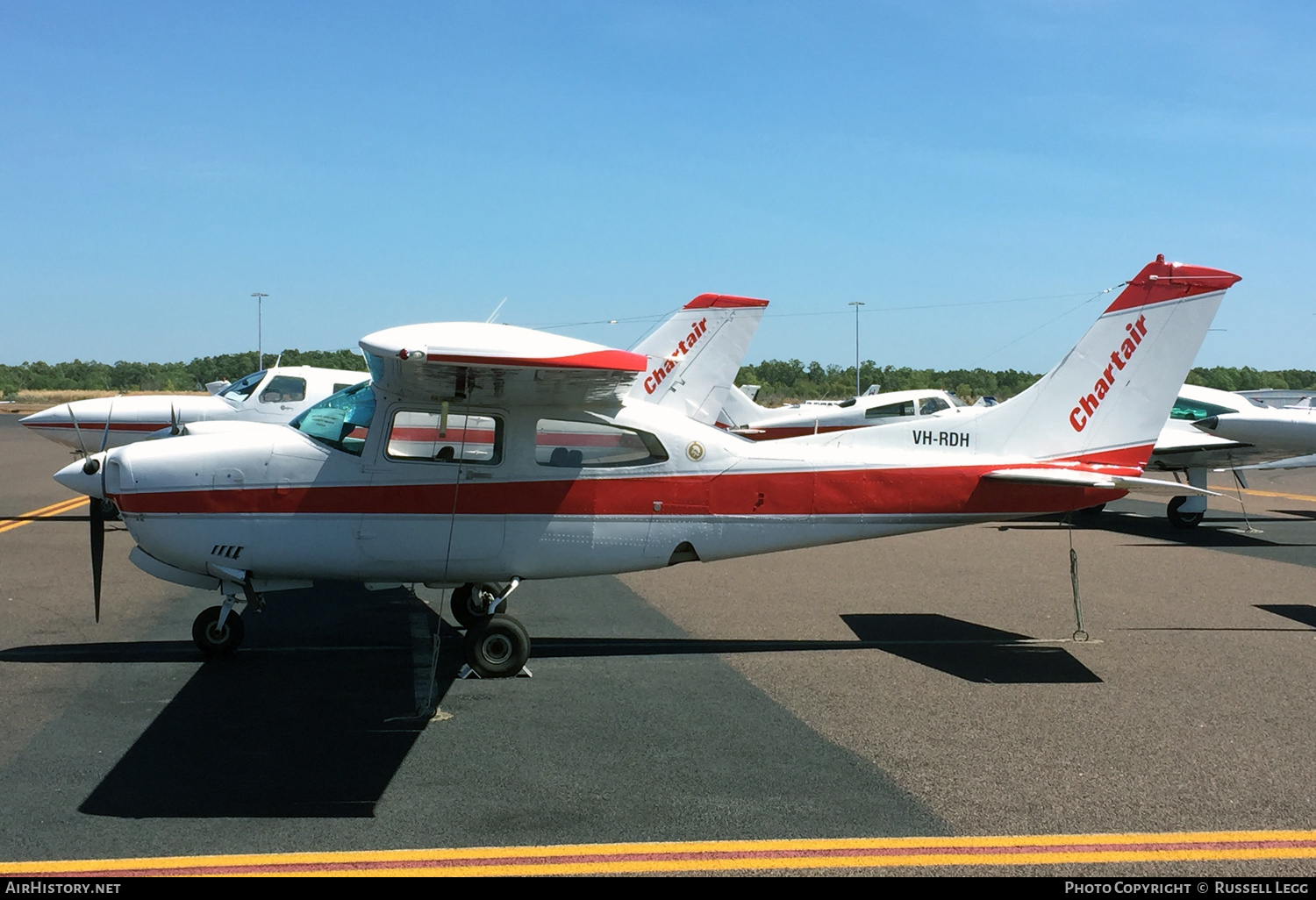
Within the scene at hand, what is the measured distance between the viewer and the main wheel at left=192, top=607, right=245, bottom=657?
7.13 meters

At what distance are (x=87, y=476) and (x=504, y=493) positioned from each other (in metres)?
3.10

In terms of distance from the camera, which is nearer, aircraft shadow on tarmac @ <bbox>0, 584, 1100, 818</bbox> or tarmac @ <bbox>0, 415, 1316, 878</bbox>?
tarmac @ <bbox>0, 415, 1316, 878</bbox>

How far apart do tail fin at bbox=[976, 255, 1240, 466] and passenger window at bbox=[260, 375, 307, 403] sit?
9.98m

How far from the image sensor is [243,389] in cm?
1457

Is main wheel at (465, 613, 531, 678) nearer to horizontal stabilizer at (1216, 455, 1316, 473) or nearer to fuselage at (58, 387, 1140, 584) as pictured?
fuselage at (58, 387, 1140, 584)

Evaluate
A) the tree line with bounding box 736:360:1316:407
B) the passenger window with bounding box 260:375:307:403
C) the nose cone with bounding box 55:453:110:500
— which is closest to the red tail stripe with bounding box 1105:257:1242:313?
the nose cone with bounding box 55:453:110:500

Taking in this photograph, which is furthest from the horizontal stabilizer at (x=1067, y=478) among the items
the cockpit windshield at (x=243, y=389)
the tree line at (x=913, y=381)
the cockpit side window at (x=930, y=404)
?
the tree line at (x=913, y=381)

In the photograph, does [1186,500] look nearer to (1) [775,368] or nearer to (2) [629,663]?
(2) [629,663]

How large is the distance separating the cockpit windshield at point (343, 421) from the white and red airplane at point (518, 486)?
1cm

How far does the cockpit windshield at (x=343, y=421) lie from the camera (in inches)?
278

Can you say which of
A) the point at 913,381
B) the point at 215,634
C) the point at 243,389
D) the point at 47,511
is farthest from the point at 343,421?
the point at 913,381

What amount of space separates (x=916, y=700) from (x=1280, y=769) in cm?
199

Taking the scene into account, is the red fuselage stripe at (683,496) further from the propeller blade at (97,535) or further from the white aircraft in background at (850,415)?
the white aircraft in background at (850,415)

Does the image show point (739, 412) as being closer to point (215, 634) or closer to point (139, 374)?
point (215, 634)
